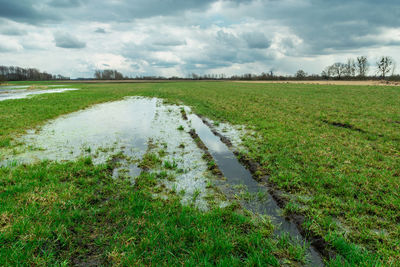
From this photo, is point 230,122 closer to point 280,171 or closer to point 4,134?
point 280,171

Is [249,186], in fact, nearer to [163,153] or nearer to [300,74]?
[163,153]

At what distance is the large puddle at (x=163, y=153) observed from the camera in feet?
18.0

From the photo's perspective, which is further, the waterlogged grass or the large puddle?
the large puddle

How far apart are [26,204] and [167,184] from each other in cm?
351

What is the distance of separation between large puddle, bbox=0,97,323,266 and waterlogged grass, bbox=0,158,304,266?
0.69m

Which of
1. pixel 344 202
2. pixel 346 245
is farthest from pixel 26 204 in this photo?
pixel 344 202

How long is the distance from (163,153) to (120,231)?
16.4 ft

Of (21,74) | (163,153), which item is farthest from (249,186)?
(21,74)

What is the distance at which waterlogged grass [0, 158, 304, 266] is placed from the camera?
11.2 feet

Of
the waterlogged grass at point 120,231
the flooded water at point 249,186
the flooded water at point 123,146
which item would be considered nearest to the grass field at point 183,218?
the waterlogged grass at point 120,231

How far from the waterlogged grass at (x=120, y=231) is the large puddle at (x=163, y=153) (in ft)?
2.28

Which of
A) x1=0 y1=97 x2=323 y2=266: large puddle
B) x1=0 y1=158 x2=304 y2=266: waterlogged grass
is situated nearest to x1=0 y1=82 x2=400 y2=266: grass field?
x1=0 y1=158 x2=304 y2=266: waterlogged grass

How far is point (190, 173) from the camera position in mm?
7074

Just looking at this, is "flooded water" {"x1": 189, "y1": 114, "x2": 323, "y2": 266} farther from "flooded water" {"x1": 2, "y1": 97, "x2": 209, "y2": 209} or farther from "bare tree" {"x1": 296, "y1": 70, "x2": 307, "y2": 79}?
"bare tree" {"x1": 296, "y1": 70, "x2": 307, "y2": 79}
